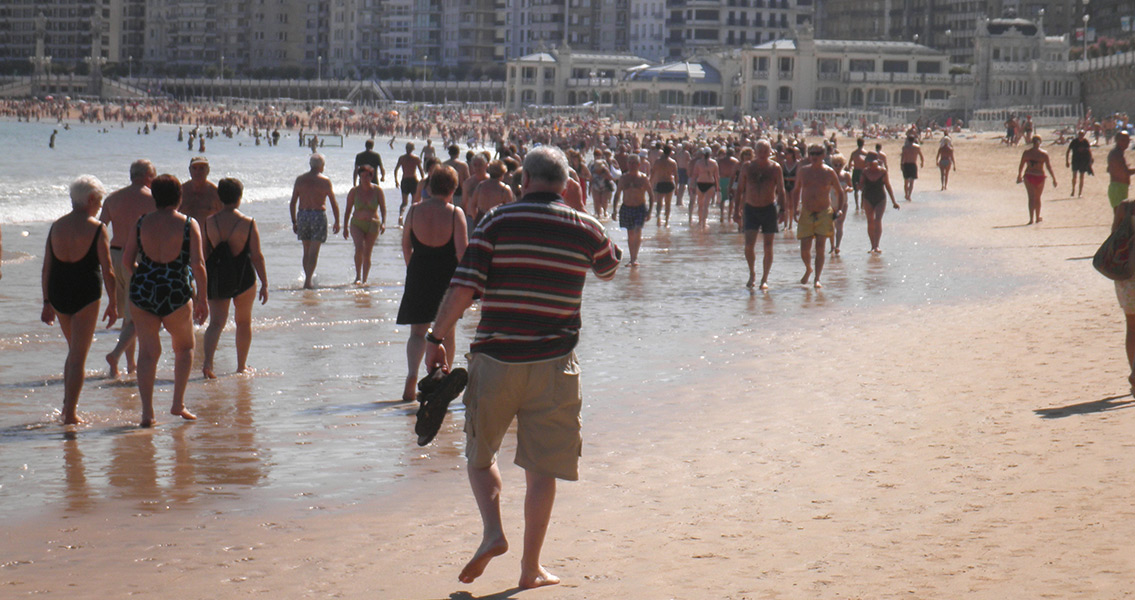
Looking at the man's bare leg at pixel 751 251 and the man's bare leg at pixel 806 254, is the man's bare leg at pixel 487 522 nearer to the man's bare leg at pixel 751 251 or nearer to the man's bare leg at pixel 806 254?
the man's bare leg at pixel 751 251

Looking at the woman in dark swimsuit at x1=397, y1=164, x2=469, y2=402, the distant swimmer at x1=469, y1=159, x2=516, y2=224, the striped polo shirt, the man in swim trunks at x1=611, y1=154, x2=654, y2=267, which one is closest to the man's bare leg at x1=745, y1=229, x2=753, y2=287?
the man in swim trunks at x1=611, y1=154, x2=654, y2=267

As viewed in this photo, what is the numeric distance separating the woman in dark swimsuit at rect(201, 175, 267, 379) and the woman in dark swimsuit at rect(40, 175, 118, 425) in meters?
1.19

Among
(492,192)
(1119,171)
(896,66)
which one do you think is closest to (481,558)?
(492,192)

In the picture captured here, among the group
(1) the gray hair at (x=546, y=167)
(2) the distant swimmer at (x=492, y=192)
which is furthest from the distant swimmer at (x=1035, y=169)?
(1) the gray hair at (x=546, y=167)

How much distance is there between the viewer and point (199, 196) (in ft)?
29.6

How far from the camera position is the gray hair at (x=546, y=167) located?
441cm

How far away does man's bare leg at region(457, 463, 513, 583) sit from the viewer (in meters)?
4.49

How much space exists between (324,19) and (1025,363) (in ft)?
534

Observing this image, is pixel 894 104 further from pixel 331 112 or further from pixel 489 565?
pixel 489 565

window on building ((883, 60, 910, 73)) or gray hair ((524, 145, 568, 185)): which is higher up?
window on building ((883, 60, 910, 73))

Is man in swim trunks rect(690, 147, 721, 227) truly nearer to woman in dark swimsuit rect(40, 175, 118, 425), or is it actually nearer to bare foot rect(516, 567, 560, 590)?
woman in dark swimsuit rect(40, 175, 118, 425)

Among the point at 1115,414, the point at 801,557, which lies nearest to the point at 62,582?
the point at 801,557

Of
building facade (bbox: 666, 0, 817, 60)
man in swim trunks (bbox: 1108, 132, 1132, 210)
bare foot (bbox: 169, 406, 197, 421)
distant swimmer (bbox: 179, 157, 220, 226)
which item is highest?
building facade (bbox: 666, 0, 817, 60)

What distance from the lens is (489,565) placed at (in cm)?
489
